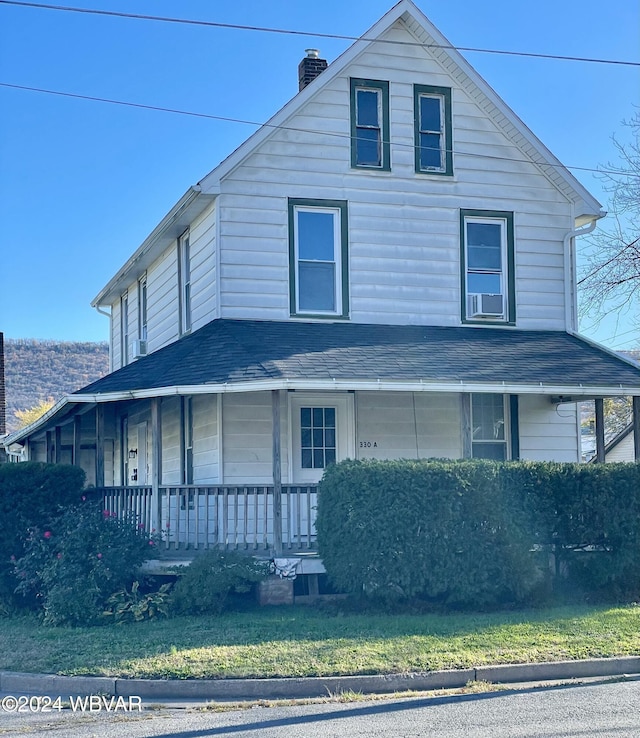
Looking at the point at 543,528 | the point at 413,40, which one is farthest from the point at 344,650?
the point at 413,40

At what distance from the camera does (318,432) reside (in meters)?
16.7

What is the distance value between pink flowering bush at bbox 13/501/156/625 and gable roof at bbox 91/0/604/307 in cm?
591

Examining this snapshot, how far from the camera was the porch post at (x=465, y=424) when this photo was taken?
1504cm

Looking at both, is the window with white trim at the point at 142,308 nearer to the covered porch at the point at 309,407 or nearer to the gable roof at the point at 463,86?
the covered porch at the point at 309,407

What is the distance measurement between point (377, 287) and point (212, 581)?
677 cm

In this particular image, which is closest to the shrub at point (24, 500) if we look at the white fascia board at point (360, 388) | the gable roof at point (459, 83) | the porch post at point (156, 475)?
the porch post at point (156, 475)

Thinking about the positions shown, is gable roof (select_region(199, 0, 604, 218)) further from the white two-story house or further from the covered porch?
→ the covered porch

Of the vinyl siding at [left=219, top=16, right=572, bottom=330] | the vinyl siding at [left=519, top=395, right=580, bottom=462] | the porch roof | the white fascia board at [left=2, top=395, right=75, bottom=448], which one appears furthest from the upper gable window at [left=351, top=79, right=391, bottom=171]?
the white fascia board at [left=2, top=395, right=75, bottom=448]

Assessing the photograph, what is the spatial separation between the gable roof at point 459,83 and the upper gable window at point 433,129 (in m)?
0.51

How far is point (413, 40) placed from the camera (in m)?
18.0

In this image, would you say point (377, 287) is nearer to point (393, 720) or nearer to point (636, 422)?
point (636, 422)

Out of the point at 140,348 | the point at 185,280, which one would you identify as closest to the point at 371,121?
the point at 185,280

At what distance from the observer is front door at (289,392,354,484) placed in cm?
1648

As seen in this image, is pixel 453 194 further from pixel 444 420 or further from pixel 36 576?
pixel 36 576
